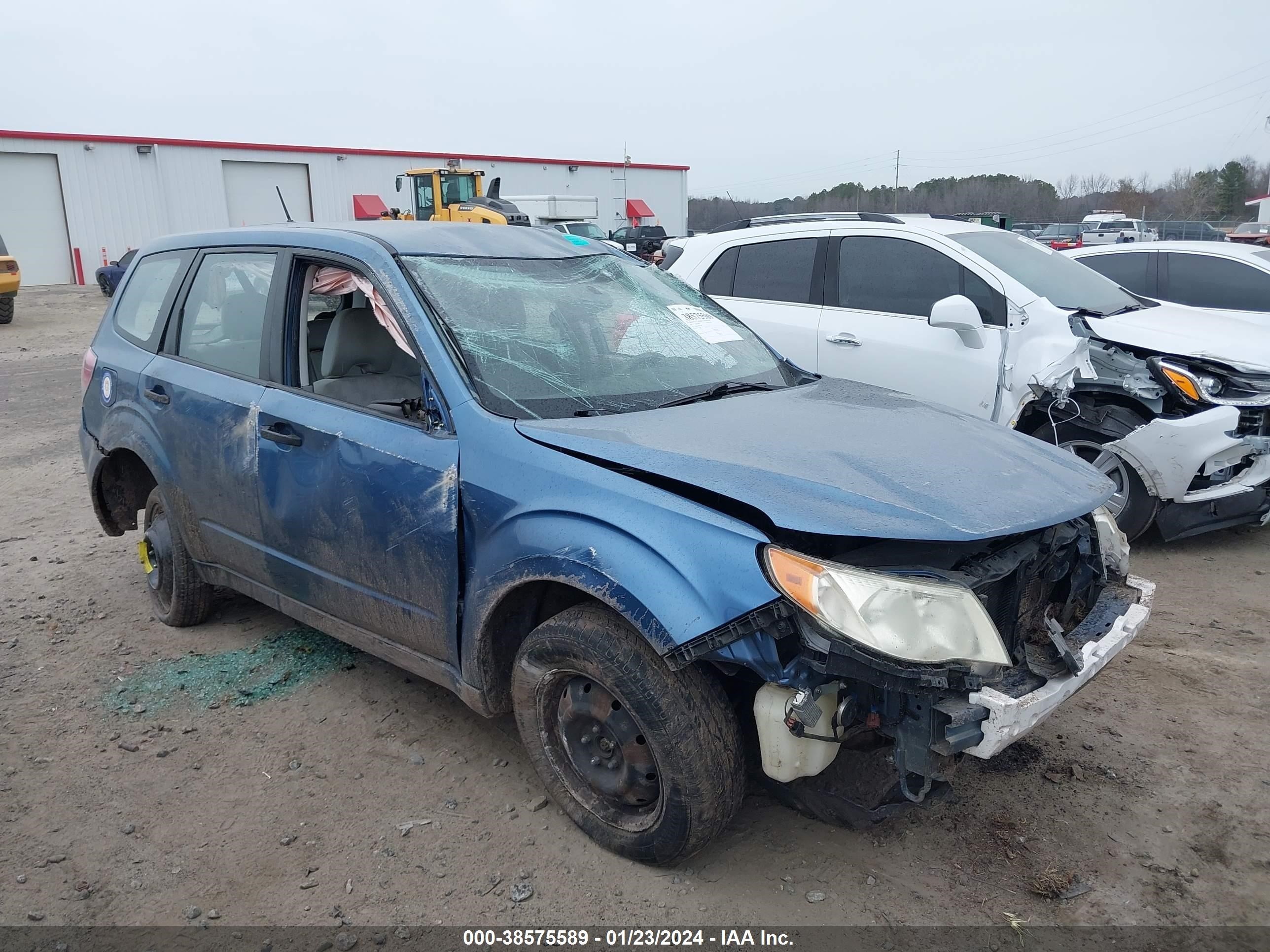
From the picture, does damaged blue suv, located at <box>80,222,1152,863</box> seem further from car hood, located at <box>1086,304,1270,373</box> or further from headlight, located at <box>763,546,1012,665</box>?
car hood, located at <box>1086,304,1270,373</box>

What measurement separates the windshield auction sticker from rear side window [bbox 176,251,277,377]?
163 centimetres

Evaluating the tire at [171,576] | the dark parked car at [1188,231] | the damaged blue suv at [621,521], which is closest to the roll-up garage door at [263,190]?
the dark parked car at [1188,231]

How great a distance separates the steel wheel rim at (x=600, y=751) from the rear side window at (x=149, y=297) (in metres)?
2.75

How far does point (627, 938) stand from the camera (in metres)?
2.55

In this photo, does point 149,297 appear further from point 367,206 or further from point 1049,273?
point 367,206

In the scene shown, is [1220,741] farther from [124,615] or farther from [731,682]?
[124,615]

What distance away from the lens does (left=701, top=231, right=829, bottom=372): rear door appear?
6320 millimetres

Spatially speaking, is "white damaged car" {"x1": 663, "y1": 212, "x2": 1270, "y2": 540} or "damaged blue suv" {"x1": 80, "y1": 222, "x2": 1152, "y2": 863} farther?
"white damaged car" {"x1": 663, "y1": 212, "x2": 1270, "y2": 540}

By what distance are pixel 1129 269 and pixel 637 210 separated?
1504 inches

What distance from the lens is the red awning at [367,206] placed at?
36.3m

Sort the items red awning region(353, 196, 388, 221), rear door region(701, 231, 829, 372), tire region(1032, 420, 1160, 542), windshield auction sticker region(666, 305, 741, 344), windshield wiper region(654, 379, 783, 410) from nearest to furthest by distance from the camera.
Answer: windshield wiper region(654, 379, 783, 410) → windshield auction sticker region(666, 305, 741, 344) → tire region(1032, 420, 1160, 542) → rear door region(701, 231, 829, 372) → red awning region(353, 196, 388, 221)

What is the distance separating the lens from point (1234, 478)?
206 inches

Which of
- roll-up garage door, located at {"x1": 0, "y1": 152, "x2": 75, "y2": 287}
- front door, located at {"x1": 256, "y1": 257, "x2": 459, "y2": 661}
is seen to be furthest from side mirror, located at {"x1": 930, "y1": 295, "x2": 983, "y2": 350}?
roll-up garage door, located at {"x1": 0, "y1": 152, "x2": 75, "y2": 287}

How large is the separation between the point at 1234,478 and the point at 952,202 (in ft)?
136
